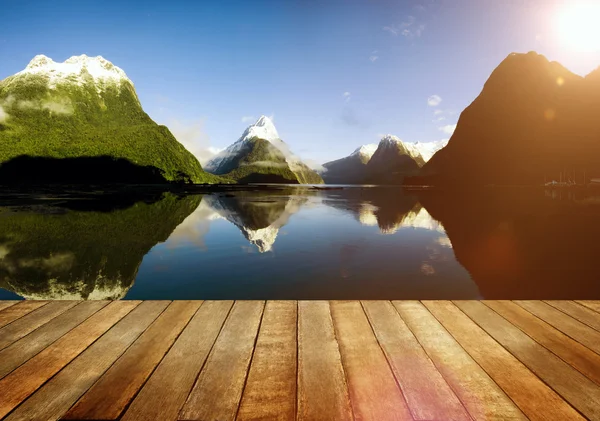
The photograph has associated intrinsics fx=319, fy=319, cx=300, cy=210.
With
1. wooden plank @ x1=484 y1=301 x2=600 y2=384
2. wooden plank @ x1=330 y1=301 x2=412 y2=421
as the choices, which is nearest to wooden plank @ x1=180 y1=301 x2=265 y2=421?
wooden plank @ x1=330 y1=301 x2=412 y2=421

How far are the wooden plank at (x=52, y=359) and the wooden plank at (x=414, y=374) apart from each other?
3.71 meters

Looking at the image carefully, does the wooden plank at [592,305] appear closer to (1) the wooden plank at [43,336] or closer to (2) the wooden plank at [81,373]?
(2) the wooden plank at [81,373]

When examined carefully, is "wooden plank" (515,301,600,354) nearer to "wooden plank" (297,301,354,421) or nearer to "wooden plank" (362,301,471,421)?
"wooden plank" (362,301,471,421)

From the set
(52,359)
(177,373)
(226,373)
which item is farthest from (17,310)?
(226,373)

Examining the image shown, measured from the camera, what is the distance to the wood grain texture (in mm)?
2926

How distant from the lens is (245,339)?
13.6 ft

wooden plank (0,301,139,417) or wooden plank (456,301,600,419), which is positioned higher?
wooden plank (456,301,600,419)

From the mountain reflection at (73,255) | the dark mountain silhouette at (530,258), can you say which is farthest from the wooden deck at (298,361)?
the dark mountain silhouette at (530,258)

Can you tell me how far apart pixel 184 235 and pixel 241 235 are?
358cm

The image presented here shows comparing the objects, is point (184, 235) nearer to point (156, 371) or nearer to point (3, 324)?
point (3, 324)

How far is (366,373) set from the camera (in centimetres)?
342

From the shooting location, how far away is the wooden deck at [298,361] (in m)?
2.92

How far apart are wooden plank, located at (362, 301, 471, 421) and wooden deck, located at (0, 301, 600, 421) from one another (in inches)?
0.6

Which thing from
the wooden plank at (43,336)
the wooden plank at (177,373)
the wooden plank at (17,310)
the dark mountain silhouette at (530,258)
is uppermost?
the wooden plank at (177,373)
